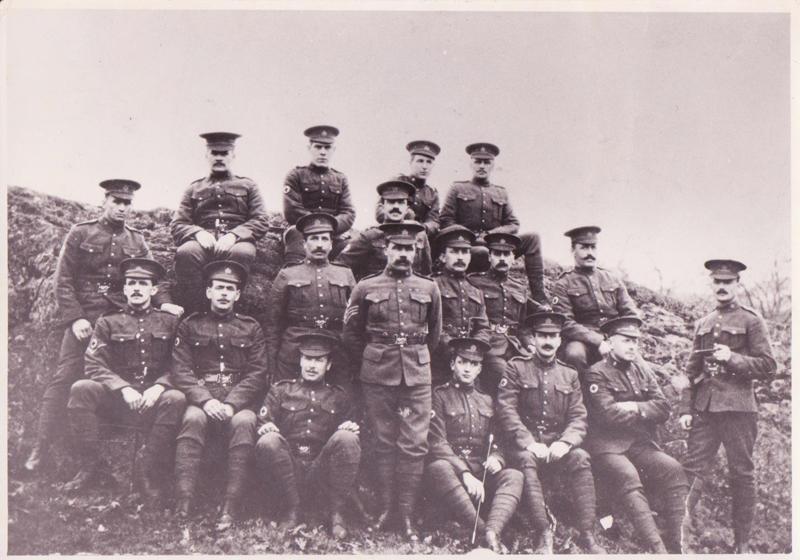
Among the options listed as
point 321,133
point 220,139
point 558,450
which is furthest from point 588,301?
point 220,139

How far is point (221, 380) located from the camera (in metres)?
5.61

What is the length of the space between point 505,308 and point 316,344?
176cm

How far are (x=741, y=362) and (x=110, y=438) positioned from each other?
17.0 feet

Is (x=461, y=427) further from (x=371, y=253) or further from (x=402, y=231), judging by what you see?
(x=371, y=253)

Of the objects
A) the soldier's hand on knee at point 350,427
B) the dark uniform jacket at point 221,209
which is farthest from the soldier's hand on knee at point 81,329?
the soldier's hand on knee at point 350,427

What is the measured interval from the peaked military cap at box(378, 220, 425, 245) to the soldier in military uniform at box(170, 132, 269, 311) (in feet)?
3.99

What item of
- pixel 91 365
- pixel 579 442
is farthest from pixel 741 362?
pixel 91 365

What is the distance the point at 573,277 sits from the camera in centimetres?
661

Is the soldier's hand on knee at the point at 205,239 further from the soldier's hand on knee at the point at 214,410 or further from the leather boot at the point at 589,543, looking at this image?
the leather boot at the point at 589,543

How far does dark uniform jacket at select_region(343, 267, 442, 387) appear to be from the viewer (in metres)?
5.46

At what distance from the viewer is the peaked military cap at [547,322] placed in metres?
5.95

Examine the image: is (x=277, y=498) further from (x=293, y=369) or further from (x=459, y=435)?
(x=459, y=435)

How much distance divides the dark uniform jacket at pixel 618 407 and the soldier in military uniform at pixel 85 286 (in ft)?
11.7

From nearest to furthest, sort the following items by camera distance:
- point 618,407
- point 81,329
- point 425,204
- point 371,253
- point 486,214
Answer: point 81,329 < point 618,407 < point 371,253 < point 425,204 < point 486,214
